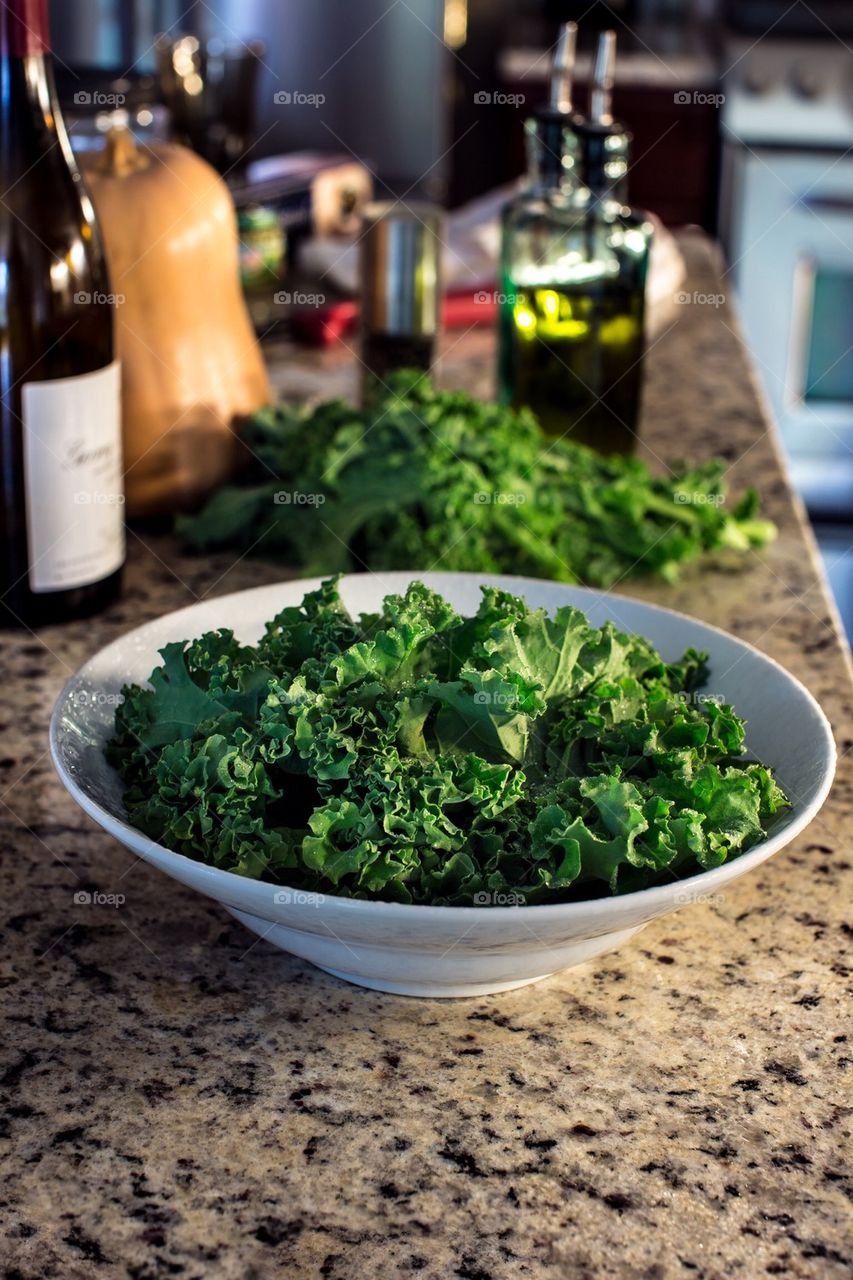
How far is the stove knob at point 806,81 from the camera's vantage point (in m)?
3.22

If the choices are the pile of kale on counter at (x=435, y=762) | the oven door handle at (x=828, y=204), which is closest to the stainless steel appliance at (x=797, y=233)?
the oven door handle at (x=828, y=204)

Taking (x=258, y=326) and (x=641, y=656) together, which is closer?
(x=641, y=656)

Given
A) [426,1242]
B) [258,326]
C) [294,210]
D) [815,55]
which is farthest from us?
[815,55]

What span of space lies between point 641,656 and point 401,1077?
0.85 feet

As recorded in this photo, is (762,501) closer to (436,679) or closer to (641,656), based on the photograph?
(641,656)

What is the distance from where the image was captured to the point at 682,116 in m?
3.38

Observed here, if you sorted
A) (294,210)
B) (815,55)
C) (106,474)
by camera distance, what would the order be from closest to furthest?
(106,474)
(294,210)
(815,55)

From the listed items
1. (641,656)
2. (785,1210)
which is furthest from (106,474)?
(785,1210)

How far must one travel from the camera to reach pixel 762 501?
54.9 inches

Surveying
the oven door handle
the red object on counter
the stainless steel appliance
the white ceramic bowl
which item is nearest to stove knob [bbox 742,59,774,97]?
the stainless steel appliance

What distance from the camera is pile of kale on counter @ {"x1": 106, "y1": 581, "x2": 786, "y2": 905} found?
2.09 feet

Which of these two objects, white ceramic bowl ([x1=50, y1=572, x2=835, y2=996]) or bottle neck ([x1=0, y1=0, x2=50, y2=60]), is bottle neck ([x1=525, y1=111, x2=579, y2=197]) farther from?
white ceramic bowl ([x1=50, y1=572, x2=835, y2=996])

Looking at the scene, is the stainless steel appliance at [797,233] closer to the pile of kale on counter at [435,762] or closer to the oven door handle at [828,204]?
the oven door handle at [828,204]

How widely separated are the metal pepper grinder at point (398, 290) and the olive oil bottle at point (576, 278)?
0.24ft
